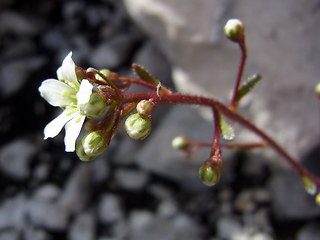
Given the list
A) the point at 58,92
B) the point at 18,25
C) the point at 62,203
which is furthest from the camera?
the point at 18,25

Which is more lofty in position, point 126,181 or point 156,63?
point 156,63

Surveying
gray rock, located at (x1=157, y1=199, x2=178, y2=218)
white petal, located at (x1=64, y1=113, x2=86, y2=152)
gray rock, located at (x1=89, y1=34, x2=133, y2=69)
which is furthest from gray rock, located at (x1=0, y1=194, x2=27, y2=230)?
white petal, located at (x1=64, y1=113, x2=86, y2=152)

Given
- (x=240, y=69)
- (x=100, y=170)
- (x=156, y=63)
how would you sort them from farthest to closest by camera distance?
A: (x=156, y=63) → (x=100, y=170) → (x=240, y=69)

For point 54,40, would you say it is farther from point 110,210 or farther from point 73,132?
point 73,132

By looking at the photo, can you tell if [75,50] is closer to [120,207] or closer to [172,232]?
[120,207]

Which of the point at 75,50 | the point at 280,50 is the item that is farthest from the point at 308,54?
the point at 75,50

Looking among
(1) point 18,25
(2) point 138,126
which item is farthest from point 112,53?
(2) point 138,126
